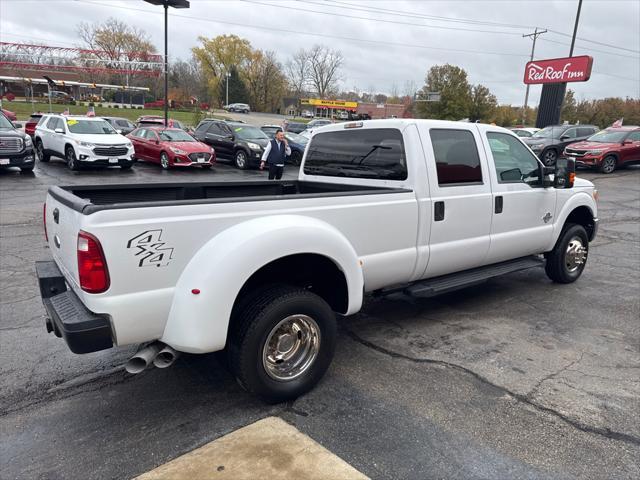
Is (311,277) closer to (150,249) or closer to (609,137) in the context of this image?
(150,249)

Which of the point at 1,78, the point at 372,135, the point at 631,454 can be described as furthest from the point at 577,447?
the point at 1,78

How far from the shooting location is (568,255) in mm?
5836

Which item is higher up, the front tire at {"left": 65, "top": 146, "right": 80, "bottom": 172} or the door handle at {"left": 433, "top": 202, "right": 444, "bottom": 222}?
the door handle at {"left": 433, "top": 202, "right": 444, "bottom": 222}

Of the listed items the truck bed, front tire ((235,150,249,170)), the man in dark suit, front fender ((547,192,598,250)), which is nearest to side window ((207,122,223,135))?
front tire ((235,150,249,170))

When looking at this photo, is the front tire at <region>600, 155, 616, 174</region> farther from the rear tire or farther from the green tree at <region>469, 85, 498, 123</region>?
the green tree at <region>469, 85, 498, 123</region>

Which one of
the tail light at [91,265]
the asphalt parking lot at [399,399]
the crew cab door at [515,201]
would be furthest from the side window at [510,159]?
the tail light at [91,265]

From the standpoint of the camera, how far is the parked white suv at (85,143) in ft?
49.6

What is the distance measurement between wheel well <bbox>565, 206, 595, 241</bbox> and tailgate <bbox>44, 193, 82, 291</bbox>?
5.45 metres

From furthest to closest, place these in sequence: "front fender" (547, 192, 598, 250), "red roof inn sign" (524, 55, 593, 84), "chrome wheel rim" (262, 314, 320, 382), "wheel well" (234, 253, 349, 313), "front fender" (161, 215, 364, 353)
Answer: "red roof inn sign" (524, 55, 593, 84)
"front fender" (547, 192, 598, 250)
"wheel well" (234, 253, 349, 313)
"chrome wheel rim" (262, 314, 320, 382)
"front fender" (161, 215, 364, 353)

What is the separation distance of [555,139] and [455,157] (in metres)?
18.8

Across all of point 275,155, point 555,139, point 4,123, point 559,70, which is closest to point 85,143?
point 4,123

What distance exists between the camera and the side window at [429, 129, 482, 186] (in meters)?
4.22

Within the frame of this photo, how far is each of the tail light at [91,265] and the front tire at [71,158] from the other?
14.6m

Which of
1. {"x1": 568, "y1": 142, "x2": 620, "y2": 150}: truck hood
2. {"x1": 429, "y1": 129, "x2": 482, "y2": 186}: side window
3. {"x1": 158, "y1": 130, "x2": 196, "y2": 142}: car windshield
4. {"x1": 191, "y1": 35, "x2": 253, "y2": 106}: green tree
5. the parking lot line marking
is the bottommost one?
the parking lot line marking
